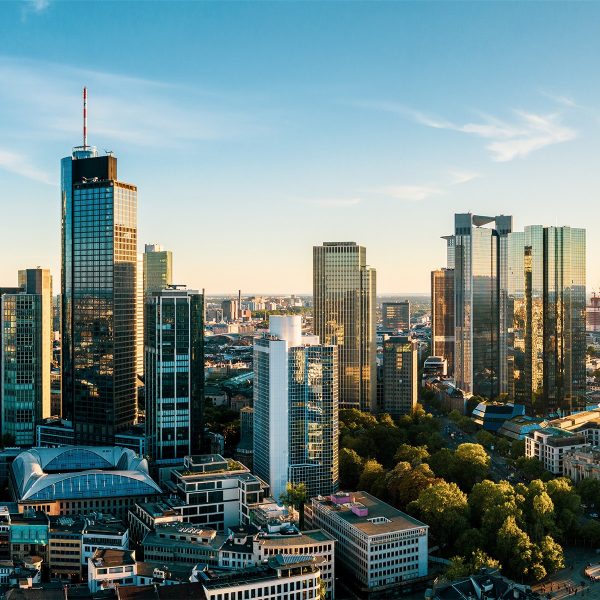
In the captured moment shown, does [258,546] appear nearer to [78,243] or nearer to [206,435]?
[206,435]

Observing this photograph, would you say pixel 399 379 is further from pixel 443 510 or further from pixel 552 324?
pixel 443 510

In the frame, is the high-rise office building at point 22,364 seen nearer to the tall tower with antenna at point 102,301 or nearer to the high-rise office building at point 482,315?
the tall tower with antenna at point 102,301

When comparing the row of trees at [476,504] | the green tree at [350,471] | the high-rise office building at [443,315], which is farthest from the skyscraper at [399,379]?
the high-rise office building at [443,315]

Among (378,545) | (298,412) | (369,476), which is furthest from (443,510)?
(298,412)

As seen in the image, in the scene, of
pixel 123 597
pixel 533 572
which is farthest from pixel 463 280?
pixel 123 597

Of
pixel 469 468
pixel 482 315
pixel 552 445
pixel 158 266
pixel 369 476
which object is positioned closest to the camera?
pixel 369 476

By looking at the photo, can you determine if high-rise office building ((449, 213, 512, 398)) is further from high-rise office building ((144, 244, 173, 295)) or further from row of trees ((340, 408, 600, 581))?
high-rise office building ((144, 244, 173, 295))
